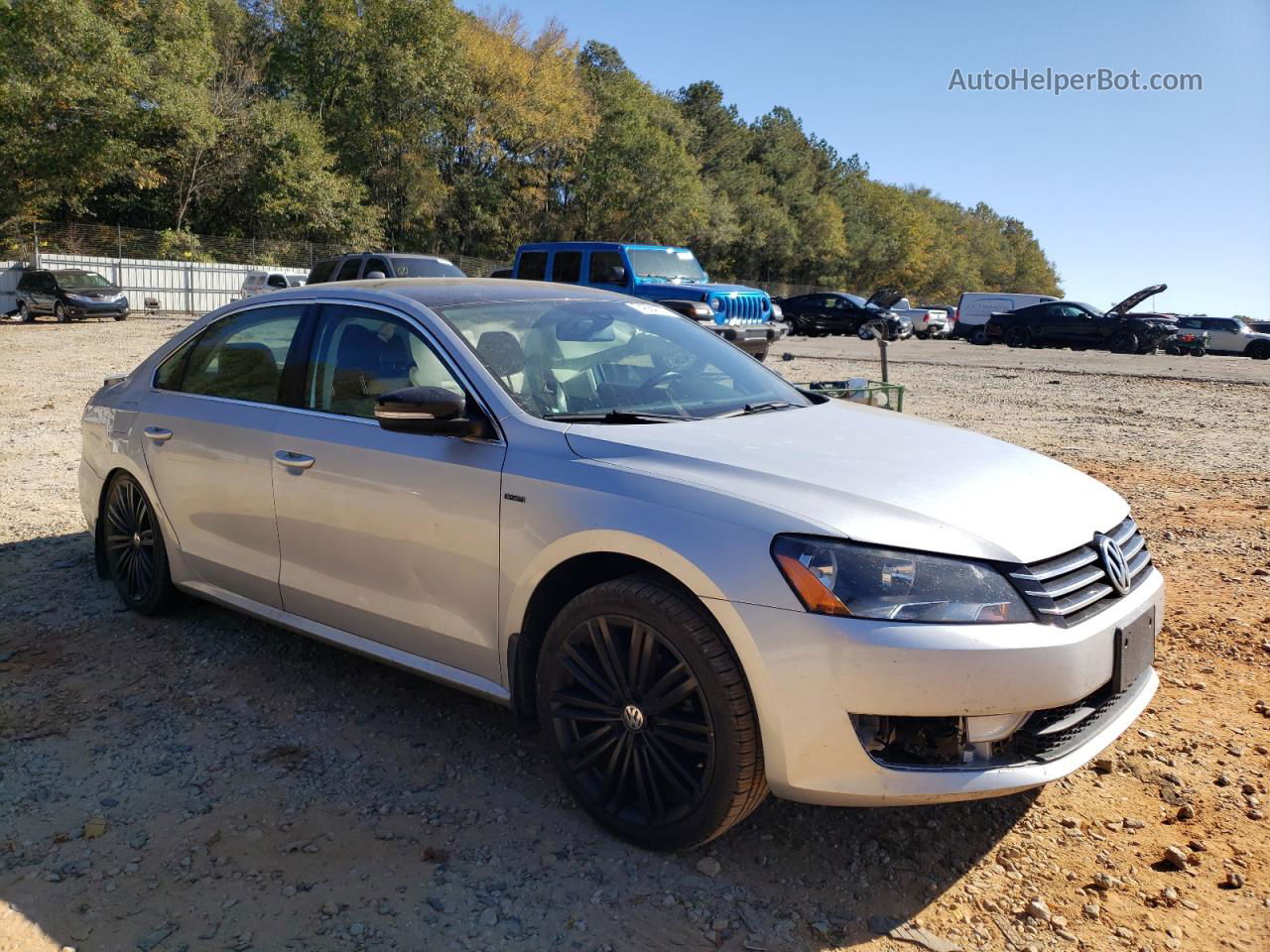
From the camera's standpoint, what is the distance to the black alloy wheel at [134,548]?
471 cm

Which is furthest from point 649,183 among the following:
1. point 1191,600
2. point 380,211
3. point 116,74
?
point 1191,600

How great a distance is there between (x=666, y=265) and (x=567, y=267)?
175cm

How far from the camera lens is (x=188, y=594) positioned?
4719 mm

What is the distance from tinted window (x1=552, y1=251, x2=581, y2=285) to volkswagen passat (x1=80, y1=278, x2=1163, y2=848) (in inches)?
533

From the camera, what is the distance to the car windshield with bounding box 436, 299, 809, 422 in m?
3.55

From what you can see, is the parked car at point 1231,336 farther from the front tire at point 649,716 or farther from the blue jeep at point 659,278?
the front tire at point 649,716

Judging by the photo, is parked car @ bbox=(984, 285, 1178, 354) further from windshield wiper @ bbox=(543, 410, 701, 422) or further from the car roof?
windshield wiper @ bbox=(543, 410, 701, 422)

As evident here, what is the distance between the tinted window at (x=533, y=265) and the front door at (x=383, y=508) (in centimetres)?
1458

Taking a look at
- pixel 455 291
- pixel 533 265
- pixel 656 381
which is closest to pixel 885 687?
pixel 656 381

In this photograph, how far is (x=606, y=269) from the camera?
17.5 meters

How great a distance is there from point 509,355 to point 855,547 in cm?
155

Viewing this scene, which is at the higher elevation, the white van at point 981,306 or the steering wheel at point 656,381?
the white van at point 981,306

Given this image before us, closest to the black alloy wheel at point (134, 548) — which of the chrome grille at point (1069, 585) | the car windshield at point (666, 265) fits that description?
the chrome grille at point (1069, 585)

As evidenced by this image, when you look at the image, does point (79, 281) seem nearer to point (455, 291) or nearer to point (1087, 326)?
point (455, 291)
